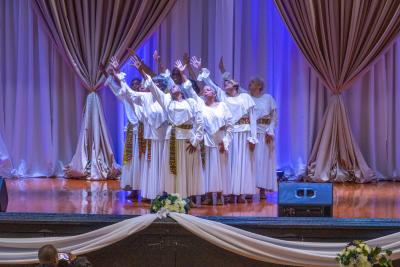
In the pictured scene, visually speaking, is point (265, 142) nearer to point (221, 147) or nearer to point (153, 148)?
point (221, 147)

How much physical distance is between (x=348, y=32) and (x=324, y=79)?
0.72 m

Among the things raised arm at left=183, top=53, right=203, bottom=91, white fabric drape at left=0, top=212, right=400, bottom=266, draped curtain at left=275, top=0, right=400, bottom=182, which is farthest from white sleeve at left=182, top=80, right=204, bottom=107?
draped curtain at left=275, top=0, right=400, bottom=182

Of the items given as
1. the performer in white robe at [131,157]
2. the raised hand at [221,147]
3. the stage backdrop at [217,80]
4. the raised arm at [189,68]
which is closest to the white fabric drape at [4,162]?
the stage backdrop at [217,80]

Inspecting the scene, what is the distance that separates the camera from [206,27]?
9961mm

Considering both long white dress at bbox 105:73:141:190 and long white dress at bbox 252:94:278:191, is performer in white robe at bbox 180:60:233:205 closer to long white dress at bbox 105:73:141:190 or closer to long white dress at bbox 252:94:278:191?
long white dress at bbox 252:94:278:191

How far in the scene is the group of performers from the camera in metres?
7.14

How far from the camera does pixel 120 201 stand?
293 inches

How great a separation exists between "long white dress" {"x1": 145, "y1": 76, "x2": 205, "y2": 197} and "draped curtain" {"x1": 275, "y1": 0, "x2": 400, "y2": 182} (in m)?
2.83

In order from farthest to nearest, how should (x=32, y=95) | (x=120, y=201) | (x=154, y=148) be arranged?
1. (x=32, y=95)
2. (x=120, y=201)
3. (x=154, y=148)

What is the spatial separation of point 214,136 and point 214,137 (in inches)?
0.4

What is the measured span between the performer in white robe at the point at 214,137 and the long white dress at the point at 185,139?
0.13 meters

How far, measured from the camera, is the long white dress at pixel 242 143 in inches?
296

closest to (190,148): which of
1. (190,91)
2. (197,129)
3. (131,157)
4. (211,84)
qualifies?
(197,129)

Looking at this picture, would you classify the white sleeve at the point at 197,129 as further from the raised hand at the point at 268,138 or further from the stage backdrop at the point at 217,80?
the stage backdrop at the point at 217,80
